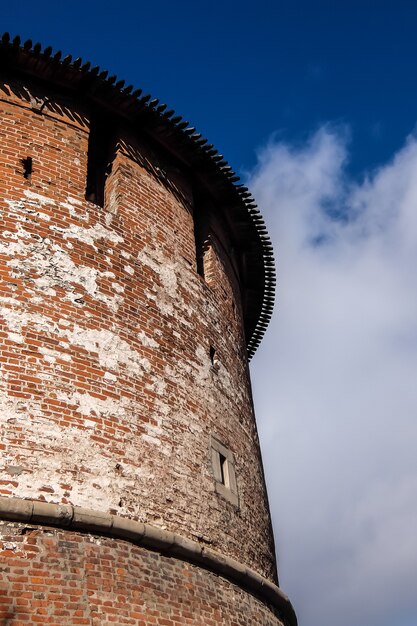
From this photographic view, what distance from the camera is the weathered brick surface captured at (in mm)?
4777

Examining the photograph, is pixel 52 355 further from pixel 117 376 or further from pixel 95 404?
pixel 117 376

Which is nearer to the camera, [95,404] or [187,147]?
[95,404]

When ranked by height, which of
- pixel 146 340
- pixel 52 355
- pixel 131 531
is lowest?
pixel 131 531

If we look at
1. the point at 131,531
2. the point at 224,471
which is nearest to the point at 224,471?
the point at 224,471

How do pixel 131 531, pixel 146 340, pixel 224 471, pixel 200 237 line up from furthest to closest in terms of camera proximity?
pixel 200 237 < pixel 224 471 < pixel 146 340 < pixel 131 531

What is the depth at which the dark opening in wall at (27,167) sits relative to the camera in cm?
710

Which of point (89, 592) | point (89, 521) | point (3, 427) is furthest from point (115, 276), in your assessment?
point (89, 592)

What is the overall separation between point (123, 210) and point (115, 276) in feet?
3.39

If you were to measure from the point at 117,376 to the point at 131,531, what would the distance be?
1426 millimetres

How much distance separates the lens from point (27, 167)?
23.5ft

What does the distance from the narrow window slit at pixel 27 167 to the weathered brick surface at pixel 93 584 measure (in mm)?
3557

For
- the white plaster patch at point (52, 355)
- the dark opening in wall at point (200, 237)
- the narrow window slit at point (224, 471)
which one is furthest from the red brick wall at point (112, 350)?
the dark opening in wall at point (200, 237)

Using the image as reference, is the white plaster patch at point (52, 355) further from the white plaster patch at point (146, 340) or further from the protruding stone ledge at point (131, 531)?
the protruding stone ledge at point (131, 531)

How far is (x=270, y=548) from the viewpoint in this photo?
8.00m
